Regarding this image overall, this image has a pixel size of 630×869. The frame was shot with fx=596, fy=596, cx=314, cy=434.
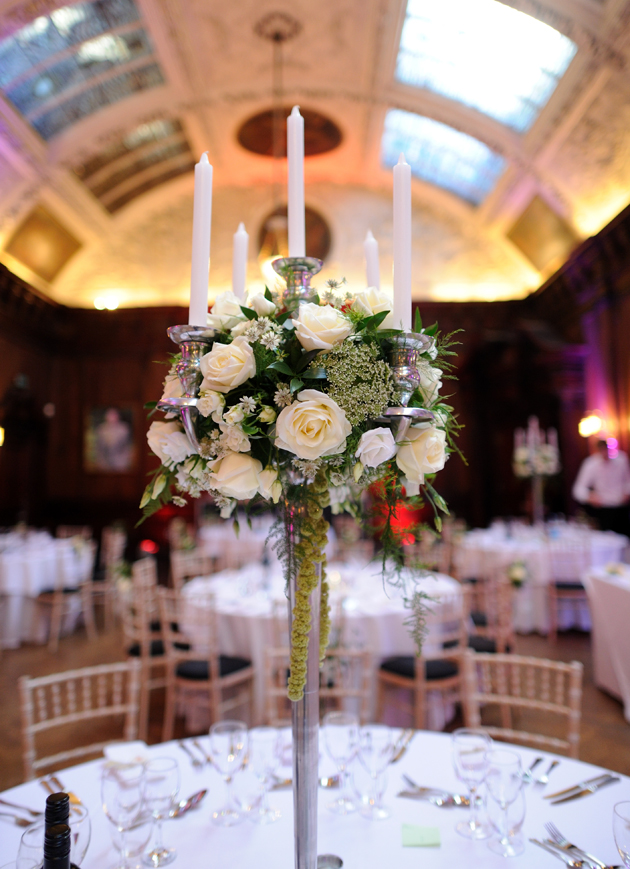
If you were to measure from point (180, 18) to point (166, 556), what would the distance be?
7770 millimetres

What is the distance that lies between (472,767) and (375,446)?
38.0 inches

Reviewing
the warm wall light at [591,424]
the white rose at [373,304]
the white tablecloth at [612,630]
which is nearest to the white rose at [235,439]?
the white rose at [373,304]

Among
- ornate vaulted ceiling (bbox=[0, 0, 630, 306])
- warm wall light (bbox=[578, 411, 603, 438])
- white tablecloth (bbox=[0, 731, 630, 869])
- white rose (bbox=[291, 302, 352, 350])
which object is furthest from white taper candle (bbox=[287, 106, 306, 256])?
warm wall light (bbox=[578, 411, 603, 438])

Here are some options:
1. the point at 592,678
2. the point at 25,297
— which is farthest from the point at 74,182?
the point at 592,678

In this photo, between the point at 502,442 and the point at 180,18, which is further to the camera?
the point at 502,442

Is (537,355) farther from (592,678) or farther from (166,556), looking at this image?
(166,556)

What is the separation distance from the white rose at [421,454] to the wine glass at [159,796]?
90 cm

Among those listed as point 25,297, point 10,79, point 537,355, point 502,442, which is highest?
point 10,79

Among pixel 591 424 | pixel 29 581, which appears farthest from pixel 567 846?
pixel 591 424

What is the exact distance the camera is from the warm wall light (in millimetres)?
7969

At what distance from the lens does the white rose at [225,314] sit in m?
1.17

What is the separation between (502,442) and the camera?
9391 millimetres

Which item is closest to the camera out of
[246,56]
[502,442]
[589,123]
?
[589,123]

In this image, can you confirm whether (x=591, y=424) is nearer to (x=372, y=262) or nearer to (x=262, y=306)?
(x=372, y=262)
